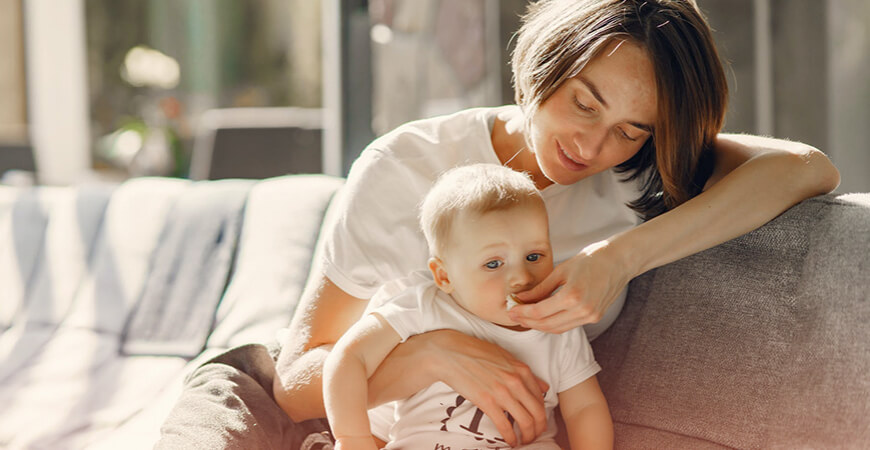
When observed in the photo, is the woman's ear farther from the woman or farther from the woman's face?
the woman's face

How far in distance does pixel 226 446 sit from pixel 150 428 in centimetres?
69

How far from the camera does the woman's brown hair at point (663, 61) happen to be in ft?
3.94

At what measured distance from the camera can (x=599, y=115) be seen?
48.8 inches

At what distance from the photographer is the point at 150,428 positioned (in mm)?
1801

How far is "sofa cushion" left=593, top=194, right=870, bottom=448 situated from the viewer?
1.17 meters

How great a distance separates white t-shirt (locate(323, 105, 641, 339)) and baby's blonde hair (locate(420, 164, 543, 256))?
16 cm

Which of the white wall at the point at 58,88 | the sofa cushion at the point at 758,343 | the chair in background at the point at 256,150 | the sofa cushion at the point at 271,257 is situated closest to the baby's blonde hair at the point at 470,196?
the sofa cushion at the point at 758,343

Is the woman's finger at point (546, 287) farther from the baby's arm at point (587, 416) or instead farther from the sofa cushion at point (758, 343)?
the sofa cushion at point (758, 343)

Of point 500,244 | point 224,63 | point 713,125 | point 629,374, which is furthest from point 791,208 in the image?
point 224,63

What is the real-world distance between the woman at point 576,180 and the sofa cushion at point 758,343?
0.25ft

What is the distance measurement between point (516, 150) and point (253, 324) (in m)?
1.00

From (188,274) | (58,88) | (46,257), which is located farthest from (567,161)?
(58,88)

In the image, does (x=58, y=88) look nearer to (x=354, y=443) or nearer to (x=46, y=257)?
(x=46, y=257)

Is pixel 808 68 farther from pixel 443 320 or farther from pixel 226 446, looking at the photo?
pixel 226 446
